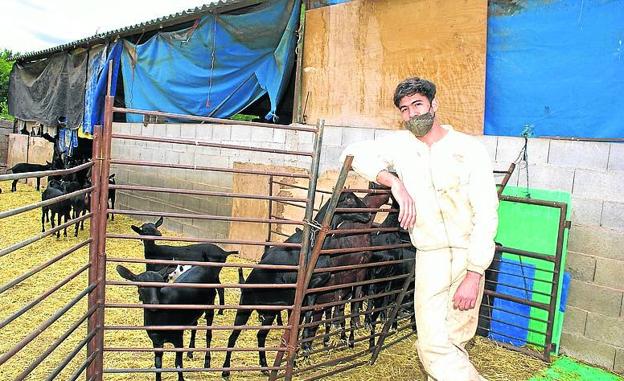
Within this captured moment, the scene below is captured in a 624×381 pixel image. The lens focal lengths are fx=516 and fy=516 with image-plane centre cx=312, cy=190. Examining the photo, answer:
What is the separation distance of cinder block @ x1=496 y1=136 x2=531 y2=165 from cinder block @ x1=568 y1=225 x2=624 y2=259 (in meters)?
0.99

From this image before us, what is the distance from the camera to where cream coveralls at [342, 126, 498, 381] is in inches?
120

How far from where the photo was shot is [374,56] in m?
7.10

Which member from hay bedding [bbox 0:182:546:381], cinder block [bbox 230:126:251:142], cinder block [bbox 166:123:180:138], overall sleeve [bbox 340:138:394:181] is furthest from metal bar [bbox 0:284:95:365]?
cinder block [bbox 166:123:180:138]

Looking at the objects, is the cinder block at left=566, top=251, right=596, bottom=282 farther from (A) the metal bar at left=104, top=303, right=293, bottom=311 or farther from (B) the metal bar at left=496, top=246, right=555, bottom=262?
(A) the metal bar at left=104, top=303, right=293, bottom=311

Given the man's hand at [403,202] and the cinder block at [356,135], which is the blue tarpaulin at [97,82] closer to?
the cinder block at [356,135]

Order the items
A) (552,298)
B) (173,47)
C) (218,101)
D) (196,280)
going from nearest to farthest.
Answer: (196,280), (552,298), (218,101), (173,47)

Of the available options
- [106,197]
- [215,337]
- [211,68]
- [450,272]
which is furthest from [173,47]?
[450,272]

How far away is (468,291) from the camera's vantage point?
9.75 feet

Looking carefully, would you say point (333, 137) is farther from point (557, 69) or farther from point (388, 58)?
point (557, 69)

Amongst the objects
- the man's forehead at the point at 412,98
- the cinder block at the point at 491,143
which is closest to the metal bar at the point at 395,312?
the man's forehead at the point at 412,98

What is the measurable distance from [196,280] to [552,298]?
3.40 meters

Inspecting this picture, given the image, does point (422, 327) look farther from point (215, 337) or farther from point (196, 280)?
point (215, 337)

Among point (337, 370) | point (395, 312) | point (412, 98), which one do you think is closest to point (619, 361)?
point (395, 312)

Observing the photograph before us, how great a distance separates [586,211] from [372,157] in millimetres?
2912
